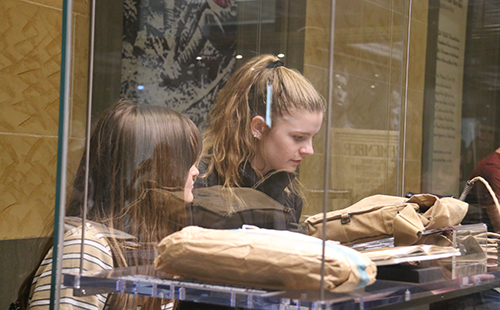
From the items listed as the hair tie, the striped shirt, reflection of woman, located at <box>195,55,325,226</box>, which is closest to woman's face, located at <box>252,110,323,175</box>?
reflection of woman, located at <box>195,55,325,226</box>

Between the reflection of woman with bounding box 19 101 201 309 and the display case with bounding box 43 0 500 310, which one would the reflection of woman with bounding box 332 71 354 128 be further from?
the reflection of woman with bounding box 19 101 201 309

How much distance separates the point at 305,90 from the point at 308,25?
0.42ft

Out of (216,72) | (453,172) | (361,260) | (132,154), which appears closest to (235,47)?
(216,72)

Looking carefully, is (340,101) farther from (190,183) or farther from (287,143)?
(190,183)

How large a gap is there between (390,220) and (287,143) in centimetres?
31

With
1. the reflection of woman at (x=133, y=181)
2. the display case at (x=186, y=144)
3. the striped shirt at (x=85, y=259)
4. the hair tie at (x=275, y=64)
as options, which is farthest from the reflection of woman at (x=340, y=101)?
the striped shirt at (x=85, y=259)

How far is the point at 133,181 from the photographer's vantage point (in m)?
1.26

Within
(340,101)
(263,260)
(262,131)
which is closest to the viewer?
(263,260)

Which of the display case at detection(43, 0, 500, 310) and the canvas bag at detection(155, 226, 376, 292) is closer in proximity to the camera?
the canvas bag at detection(155, 226, 376, 292)

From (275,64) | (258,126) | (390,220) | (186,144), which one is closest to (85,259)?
(186,144)

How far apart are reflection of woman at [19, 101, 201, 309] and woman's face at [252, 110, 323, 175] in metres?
0.13

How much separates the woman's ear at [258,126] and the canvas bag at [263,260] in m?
0.22

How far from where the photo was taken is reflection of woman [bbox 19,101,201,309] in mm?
1234

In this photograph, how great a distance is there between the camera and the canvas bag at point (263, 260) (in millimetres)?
917
